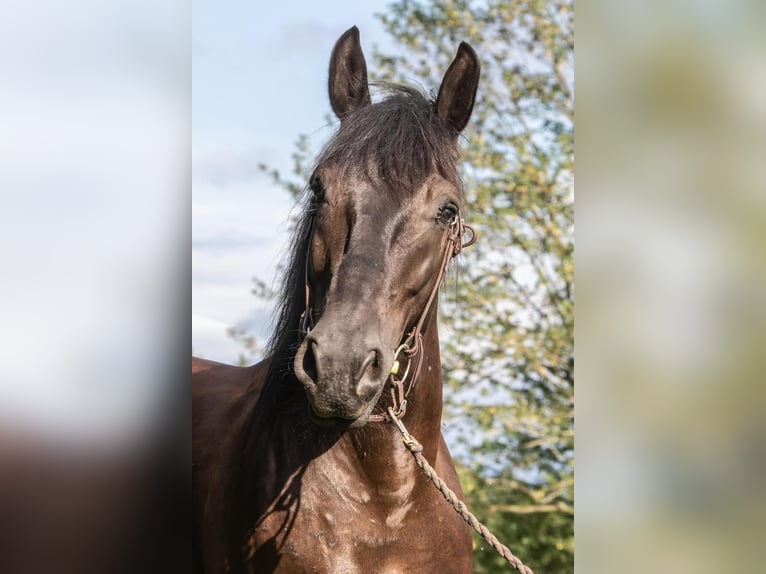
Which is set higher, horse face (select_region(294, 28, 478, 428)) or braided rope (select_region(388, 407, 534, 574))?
horse face (select_region(294, 28, 478, 428))

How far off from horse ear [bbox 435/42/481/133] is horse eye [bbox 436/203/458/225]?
1.44 feet

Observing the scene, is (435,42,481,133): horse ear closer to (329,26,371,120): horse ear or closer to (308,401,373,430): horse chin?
(329,26,371,120): horse ear

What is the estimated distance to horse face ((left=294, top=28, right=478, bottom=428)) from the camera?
7.06 feet

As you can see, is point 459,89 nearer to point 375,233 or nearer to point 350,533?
point 375,233

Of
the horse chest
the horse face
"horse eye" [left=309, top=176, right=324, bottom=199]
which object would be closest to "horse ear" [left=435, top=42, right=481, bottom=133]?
the horse face

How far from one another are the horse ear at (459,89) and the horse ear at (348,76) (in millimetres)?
315

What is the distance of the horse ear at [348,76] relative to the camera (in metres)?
2.95

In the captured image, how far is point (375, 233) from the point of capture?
7.81 ft
